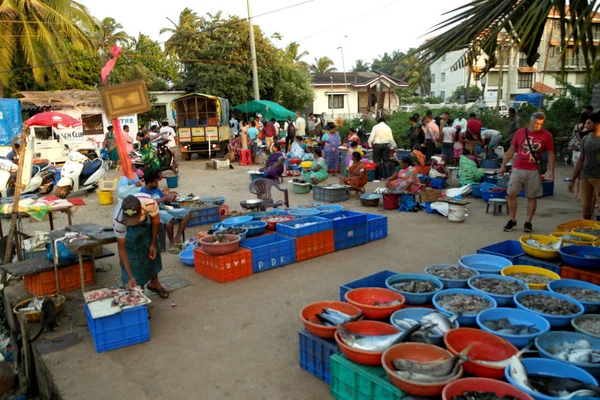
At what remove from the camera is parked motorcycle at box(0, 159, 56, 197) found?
10.8 m

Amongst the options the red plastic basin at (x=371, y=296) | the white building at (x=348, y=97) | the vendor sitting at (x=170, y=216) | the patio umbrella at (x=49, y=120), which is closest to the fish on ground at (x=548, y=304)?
the red plastic basin at (x=371, y=296)

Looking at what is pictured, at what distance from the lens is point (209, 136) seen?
1902cm

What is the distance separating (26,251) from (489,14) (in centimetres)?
636

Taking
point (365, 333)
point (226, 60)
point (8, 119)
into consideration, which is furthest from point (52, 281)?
point (226, 60)

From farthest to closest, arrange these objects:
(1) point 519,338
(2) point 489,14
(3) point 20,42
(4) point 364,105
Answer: (4) point 364,105
(3) point 20,42
(2) point 489,14
(1) point 519,338

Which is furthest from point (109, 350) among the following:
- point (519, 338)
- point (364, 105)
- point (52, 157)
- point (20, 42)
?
point (364, 105)

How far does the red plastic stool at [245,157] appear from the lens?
696 inches

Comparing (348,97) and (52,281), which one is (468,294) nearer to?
(52,281)

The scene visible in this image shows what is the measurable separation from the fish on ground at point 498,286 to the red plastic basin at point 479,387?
1.50m

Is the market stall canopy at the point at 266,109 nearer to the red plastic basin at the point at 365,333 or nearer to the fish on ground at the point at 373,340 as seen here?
the red plastic basin at the point at 365,333

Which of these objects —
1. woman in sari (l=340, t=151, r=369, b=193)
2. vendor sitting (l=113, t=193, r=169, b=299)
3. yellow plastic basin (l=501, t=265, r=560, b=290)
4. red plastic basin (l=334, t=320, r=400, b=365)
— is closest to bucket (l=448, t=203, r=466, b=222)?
woman in sari (l=340, t=151, r=369, b=193)

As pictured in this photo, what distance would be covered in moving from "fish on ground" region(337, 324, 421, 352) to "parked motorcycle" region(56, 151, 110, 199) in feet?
34.6

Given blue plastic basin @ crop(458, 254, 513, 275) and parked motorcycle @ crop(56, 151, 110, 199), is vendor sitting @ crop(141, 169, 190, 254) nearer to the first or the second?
blue plastic basin @ crop(458, 254, 513, 275)

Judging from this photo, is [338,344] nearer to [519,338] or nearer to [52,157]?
[519,338]
